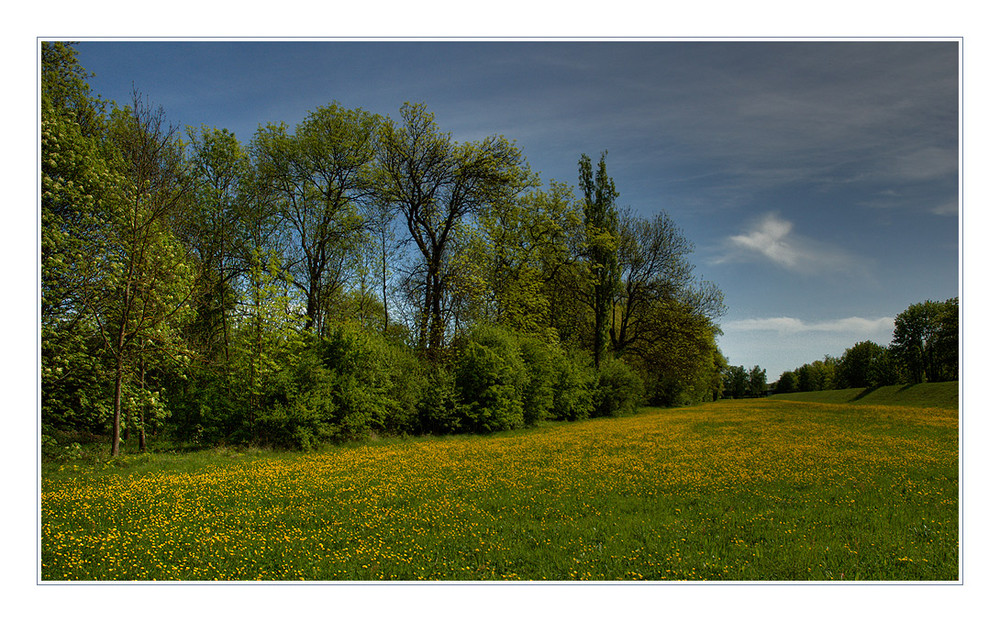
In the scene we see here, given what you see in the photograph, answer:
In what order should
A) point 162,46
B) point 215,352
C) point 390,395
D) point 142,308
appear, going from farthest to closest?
point 390,395 < point 215,352 < point 142,308 < point 162,46

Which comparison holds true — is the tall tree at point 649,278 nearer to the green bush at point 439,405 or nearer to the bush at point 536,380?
the bush at point 536,380

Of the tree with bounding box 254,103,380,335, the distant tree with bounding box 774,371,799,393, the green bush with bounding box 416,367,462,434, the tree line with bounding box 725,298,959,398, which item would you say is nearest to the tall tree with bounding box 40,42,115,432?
the tree with bounding box 254,103,380,335

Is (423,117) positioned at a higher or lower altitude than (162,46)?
higher

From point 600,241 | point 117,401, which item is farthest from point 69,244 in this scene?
point 600,241

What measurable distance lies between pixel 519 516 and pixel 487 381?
13859 millimetres

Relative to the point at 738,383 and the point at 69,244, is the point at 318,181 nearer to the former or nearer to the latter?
the point at 69,244

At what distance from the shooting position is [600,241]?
29.2 meters

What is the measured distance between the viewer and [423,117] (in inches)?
781

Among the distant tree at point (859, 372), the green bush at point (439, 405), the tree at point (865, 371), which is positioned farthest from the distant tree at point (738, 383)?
the green bush at point (439, 405)

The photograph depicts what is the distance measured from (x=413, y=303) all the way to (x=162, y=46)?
16.3m

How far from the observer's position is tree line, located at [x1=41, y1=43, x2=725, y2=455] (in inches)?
466

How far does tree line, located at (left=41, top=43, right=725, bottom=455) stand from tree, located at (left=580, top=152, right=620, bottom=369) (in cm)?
12
